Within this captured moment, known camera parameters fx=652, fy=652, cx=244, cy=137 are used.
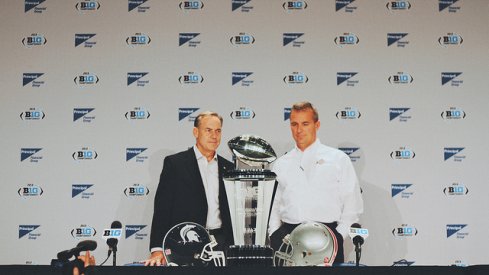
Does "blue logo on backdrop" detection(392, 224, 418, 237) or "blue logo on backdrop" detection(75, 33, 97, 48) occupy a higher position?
"blue logo on backdrop" detection(75, 33, 97, 48)

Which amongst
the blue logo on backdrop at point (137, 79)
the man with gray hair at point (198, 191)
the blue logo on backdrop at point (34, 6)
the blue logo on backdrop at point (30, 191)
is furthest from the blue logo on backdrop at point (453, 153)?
the blue logo on backdrop at point (34, 6)

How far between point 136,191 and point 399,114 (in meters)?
2.16

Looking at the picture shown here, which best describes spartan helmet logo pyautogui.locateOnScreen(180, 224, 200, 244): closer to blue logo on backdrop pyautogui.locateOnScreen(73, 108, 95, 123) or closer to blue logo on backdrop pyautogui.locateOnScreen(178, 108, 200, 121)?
blue logo on backdrop pyautogui.locateOnScreen(178, 108, 200, 121)

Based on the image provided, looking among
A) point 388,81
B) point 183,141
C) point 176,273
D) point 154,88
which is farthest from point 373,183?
point 176,273

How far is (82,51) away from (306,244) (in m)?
3.16

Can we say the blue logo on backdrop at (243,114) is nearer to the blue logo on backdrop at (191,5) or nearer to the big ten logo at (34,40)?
the blue logo on backdrop at (191,5)

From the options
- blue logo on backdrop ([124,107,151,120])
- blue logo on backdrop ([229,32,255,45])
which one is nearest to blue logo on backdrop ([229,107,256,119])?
blue logo on backdrop ([229,32,255,45])

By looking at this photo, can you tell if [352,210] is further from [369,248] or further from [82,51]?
[82,51]

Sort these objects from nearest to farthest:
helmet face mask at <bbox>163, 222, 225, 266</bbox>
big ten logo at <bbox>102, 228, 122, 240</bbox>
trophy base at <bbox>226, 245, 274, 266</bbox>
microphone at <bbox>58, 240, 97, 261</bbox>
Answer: microphone at <bbox>58, 240, 97, 261</bbox>
trophy base at <bbox>226, 245, 274, 266</bbox>
helmet face mask at <bbox>163, 222, 225, 266</bbox>
big ten logo at <bbox>102, 228, 122, 240</bbox>

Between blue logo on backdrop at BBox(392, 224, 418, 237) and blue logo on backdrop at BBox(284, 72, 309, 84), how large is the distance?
136 centimetres

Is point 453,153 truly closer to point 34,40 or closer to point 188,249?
point 188,249

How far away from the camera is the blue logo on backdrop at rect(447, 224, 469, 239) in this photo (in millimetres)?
5016

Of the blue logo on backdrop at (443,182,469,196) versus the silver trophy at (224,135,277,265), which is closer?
the silver trophy at (224,135,277,265)

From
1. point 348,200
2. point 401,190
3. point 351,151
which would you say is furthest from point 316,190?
point 401,190
